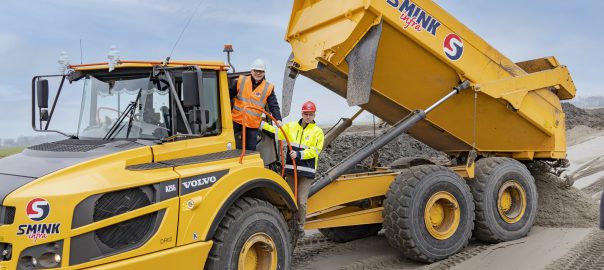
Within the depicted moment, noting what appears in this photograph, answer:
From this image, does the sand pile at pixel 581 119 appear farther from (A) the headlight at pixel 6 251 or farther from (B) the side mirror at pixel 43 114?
(A) the headlight at pixel 6 251

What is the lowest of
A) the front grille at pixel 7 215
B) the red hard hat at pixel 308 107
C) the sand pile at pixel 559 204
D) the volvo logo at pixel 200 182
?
the sand pile at pixel 559 204

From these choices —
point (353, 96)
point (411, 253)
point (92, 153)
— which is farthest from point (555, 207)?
point (92, 153)

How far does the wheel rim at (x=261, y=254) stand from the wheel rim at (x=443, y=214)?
2.25m

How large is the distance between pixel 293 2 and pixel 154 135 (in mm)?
2972

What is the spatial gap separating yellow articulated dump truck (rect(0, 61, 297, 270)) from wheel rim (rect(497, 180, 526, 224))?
135 inches

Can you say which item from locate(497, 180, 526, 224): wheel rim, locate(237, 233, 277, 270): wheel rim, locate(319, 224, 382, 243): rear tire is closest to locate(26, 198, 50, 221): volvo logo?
locate(237, 233, 277, 270): wheel rim

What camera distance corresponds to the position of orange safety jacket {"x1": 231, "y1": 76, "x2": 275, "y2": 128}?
4926mm

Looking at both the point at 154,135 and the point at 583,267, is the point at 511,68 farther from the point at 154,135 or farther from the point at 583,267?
the point at 154,135

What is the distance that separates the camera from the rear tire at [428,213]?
5.93 metres

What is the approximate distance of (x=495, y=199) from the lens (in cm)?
689

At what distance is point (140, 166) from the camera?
3.98 meters

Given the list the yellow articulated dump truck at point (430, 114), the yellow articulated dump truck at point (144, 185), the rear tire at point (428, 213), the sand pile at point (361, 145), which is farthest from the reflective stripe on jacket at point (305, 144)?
the sand pile at point (361, 145)

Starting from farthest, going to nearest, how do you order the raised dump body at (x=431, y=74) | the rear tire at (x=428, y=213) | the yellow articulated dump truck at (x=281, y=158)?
the rear tire at (x=428, y=213) → the raised dump body at (x=431, y=74) → the yellow articulated dump truck at (x=281, y=158)

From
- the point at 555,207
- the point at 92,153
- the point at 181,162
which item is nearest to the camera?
the point at 92,153
